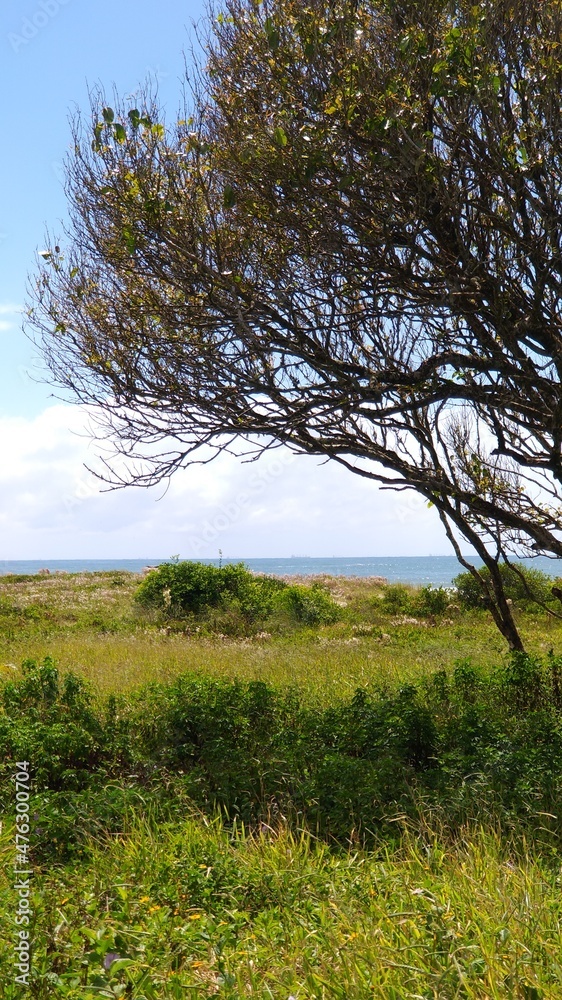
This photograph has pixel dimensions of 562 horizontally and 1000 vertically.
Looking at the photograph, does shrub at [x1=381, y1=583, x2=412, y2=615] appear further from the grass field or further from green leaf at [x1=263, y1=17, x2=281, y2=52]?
green leaf at [x1=263, y1=17, x2=281, y2=52]

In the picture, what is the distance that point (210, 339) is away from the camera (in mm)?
7453

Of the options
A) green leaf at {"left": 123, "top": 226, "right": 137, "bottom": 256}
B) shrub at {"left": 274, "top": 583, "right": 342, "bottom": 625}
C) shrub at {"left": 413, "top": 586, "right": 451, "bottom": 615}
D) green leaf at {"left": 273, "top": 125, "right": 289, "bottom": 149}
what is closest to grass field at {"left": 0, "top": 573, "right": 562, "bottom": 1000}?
green leaf at {"left": 123, "top": 226, "right": 137, "bottom": 256}

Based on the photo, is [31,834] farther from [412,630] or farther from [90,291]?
[412,630]

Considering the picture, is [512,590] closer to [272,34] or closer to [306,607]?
[306,607]

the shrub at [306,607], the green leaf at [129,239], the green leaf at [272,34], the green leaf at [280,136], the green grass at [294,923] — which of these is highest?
the green leaf at [272,34]

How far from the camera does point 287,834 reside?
499 cm

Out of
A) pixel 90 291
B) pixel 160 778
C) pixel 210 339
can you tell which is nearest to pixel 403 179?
pixel 210 339

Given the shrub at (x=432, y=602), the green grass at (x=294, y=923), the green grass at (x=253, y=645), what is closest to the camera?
the green grass at (x=294, y=923)

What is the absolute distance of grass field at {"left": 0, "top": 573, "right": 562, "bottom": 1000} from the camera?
10.4ft

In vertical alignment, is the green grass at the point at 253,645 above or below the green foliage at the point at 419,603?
below

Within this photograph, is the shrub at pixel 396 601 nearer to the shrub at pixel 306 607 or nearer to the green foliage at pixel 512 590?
the green foliage at pixel 512 590

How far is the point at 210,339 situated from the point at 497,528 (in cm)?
456

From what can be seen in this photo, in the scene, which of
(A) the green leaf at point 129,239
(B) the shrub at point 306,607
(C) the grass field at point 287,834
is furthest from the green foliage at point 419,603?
(A) the green leaf at point 129,239

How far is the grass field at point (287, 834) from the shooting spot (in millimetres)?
3156
